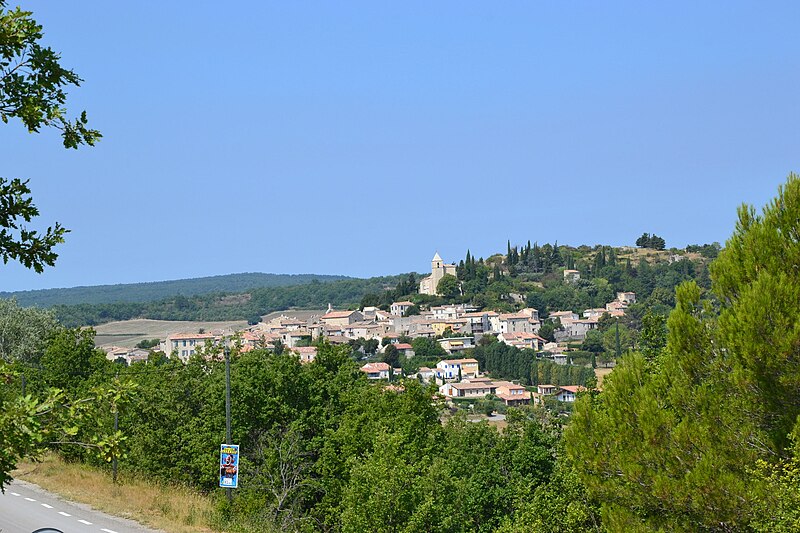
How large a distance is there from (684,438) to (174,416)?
18801 mm

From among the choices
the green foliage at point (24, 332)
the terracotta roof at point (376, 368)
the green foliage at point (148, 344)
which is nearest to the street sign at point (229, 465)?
the green foliage at point (24, 332)

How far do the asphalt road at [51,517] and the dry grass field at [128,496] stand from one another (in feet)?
0.89

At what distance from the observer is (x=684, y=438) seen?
11.2 m

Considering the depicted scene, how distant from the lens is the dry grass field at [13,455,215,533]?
17.0m

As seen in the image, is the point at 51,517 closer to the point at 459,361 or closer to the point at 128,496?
the point at 128,496

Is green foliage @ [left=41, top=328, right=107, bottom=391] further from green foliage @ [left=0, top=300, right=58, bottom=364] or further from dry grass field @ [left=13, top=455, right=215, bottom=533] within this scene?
green foliage @ [left=0, top=300, right=58, bottom=364]

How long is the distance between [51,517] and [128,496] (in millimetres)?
1988

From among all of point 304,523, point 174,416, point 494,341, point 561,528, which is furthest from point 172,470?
point 494,341

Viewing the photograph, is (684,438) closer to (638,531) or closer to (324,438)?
(638,531)

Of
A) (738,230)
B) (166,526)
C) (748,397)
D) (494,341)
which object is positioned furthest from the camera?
(494,341)

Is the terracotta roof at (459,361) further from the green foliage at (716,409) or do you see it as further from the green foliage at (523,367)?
the green foliage at (716,409)

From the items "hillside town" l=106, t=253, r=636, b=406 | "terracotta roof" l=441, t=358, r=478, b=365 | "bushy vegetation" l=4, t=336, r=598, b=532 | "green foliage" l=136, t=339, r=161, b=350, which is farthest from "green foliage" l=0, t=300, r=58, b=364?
"green foliage" l=136, t=339, r=161, b=350

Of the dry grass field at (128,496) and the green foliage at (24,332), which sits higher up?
the green foliage at (24,332)

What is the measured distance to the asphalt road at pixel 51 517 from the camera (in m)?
16.6
